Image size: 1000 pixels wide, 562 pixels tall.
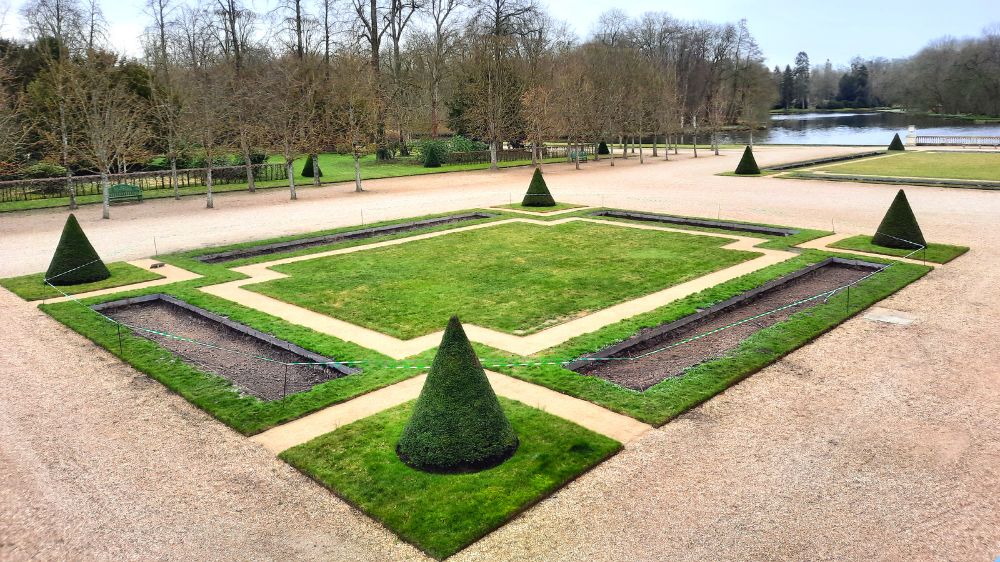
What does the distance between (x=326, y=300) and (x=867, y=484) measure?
11921 mm

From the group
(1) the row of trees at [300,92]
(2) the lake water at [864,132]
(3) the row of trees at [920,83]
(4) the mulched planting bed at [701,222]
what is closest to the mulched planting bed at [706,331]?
(4) the mulched planting bed at [701,222]

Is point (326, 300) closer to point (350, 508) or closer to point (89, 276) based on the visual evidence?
point (89, 276)

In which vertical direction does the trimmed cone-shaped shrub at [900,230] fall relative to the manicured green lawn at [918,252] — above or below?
above

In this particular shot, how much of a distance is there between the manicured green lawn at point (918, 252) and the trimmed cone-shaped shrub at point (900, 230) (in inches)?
10.2

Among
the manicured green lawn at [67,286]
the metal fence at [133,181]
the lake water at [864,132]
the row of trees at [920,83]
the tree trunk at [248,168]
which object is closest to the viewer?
the manicured green lawn at [67,286]

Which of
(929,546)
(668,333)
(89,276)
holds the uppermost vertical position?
(89,276)

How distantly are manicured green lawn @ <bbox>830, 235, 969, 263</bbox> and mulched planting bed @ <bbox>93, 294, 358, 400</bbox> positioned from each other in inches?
638

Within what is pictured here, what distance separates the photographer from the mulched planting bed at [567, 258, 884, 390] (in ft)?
39.2

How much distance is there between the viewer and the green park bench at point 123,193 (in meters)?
35.2

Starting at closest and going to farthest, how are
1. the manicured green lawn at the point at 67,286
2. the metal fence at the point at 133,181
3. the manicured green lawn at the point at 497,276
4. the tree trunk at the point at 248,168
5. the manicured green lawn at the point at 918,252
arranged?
the manicured green lawn at the point at 497,276 < the manicured green lawn at the point at 67,286 < the manicured green lawn at the point at 918,252 < the metal fence at the point at 133,181 < the tree trunk at the point at 248,168

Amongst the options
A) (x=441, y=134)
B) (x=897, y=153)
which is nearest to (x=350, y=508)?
(x=897, y=153)

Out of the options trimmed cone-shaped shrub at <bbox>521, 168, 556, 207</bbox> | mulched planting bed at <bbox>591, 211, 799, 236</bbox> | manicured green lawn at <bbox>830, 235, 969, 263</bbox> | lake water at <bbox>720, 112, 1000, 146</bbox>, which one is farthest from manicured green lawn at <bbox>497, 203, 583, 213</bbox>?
lake water at <bbox>720, 112, 1000, 146</bbox>

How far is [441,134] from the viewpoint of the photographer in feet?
257

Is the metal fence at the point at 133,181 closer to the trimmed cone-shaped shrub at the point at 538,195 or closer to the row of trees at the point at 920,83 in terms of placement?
the trimmed cone-shaped shrub at the point at 538,195
